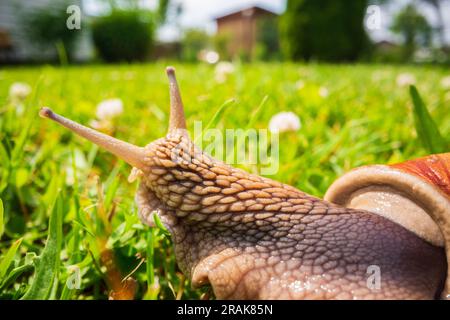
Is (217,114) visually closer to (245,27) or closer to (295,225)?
(295,225)

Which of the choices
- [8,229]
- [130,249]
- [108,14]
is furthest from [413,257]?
[108,14]

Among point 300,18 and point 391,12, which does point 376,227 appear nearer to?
point 300,18

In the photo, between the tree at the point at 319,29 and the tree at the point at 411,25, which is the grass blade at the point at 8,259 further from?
the tree at the point at 411,25

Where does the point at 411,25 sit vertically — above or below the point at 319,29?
above

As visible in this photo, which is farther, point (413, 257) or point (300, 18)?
point (300, 18)

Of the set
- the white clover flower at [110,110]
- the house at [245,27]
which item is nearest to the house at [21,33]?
the house at [245,27]

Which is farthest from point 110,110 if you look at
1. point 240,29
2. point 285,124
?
point 240,29

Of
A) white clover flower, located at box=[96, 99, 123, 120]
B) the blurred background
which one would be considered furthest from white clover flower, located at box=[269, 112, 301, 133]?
the blurred background
